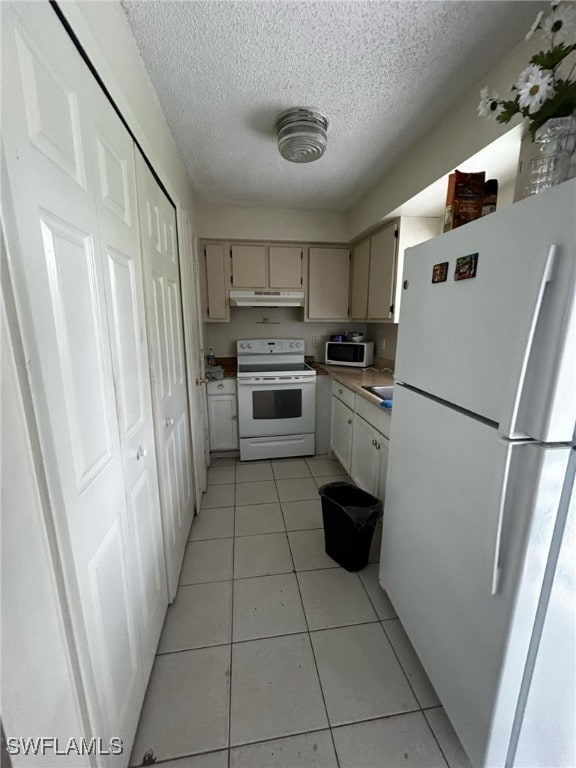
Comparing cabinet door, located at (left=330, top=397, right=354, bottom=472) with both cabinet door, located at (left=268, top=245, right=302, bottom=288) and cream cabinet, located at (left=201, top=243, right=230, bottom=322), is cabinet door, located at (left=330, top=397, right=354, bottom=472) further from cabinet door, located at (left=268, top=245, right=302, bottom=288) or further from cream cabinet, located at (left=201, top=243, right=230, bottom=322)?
cream cabinet, located at (left=201, top=243, right=230, bottom=322)

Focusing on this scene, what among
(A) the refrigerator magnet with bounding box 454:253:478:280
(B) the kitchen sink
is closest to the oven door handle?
(B) the kitchen sink

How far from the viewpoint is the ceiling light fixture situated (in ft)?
5.04

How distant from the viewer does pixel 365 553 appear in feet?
5.73

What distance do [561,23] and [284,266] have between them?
2.40m

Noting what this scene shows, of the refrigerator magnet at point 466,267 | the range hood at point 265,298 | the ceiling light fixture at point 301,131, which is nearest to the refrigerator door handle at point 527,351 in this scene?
the refrigerator magnet at point 466,267

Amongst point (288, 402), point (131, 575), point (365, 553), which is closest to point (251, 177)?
point (288, 402)

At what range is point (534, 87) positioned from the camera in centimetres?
81

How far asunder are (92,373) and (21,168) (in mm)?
450

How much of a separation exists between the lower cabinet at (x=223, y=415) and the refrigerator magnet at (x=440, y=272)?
2.21m

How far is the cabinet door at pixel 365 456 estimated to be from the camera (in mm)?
2018

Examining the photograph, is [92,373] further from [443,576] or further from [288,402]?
[288,402]

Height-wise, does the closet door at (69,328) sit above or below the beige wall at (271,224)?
below

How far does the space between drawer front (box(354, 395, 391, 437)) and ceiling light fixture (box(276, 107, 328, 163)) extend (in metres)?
1.53

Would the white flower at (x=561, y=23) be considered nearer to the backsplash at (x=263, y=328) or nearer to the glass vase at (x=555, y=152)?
the glass vase at (x=555, y=152)
